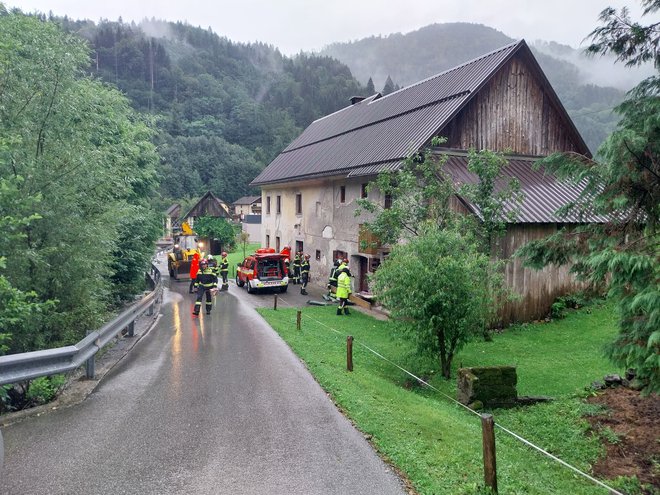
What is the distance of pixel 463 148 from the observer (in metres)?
18.9

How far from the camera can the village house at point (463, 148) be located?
54.5ft

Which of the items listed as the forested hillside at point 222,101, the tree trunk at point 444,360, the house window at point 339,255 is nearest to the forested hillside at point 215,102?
the forested hillside at point 222,101

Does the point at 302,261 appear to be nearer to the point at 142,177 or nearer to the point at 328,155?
the point at 328,155

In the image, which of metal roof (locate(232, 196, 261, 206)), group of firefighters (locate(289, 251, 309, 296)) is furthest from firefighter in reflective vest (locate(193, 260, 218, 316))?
metal roof (locate(232, 196, 261, 206))

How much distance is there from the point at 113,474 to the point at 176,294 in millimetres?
18632

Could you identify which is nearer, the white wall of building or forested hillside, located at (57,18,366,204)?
the white wall of building

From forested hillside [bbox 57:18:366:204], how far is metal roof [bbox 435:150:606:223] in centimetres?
7636

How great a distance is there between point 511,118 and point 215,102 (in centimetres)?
10949

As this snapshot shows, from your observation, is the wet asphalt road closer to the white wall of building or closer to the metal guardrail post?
Answer: the metal guardrail post

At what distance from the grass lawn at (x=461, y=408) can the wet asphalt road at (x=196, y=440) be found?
16.8 inches

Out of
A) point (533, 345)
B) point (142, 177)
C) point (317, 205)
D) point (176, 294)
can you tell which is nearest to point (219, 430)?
point (533, 345)

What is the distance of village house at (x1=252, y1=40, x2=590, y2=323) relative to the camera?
16.6m

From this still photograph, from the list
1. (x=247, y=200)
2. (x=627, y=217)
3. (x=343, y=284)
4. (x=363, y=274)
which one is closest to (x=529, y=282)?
(x=343, y=284)

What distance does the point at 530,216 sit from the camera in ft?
52.0
